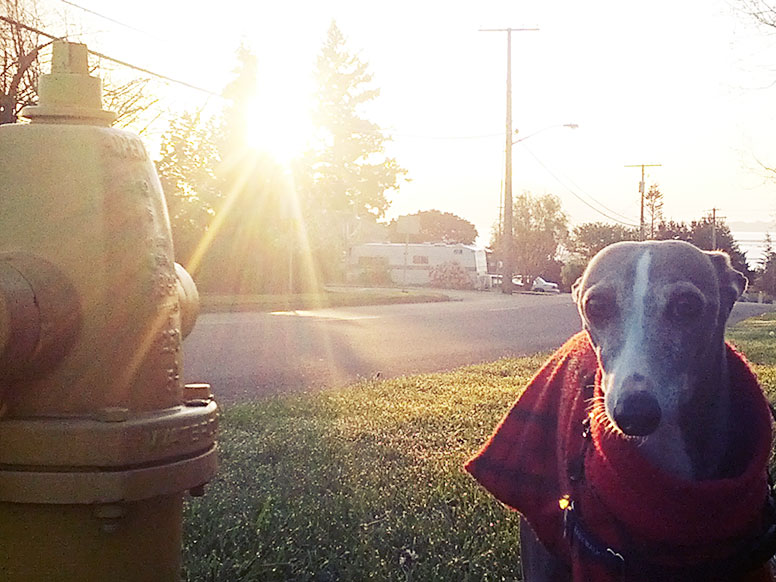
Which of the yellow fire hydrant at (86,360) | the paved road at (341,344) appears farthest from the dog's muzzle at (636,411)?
the paved road at (341,344)

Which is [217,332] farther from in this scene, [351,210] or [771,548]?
[351,210]

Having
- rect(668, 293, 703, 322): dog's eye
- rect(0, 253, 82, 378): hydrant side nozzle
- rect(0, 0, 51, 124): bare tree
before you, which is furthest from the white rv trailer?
rect(0, 253, 82, 378): hydrant side nozzle

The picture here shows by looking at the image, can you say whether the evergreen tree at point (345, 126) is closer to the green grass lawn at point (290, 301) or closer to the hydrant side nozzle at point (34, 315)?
the green grass lawn at point (290, 301)

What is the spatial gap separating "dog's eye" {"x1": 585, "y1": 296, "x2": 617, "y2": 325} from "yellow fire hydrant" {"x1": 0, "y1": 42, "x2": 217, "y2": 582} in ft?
4.48

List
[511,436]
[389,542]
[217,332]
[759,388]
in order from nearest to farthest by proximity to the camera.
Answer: [759,388]
[511,436]
[389,542]
[217,332]

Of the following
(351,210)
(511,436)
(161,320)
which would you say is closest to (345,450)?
(511,436)

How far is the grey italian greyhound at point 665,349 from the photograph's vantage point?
2.51m

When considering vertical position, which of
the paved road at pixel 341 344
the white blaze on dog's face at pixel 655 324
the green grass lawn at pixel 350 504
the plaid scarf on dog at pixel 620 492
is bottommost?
the paved road at pixel 341 344

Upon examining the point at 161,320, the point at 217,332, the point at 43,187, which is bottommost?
the point at 217,332

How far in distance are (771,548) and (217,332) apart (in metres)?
14.9

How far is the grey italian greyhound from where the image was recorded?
8.24ft

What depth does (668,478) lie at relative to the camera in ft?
8.38

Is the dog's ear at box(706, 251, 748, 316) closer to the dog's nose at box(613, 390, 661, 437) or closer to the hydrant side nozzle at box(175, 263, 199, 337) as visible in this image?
the dog's nose at box(613, 390, 661, 437)

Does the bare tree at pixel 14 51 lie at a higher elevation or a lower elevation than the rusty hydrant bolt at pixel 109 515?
higher
